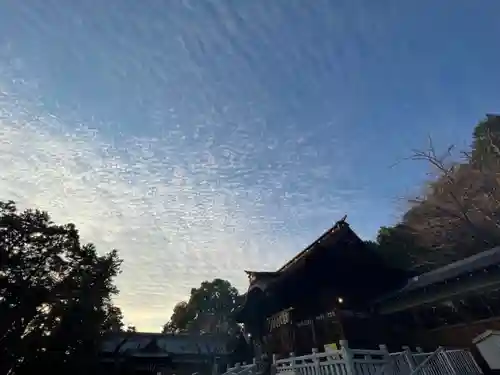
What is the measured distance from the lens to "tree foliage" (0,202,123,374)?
2072 cm

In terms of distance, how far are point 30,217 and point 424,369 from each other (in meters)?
25.7

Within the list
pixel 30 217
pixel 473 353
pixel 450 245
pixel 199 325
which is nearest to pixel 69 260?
pixel 30 217

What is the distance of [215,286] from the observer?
6181cm

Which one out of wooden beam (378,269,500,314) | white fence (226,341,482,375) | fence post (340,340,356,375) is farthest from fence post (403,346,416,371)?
wooden beam (378,269,500,314)

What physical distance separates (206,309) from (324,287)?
48.2 m

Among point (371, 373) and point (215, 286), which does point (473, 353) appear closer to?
point (371, 373)

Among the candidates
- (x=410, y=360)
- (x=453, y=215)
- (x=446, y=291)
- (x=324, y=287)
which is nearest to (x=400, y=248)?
(x=453, y=215)

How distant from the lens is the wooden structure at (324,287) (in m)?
14.0

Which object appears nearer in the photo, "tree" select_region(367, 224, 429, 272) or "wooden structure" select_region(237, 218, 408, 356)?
"wooden structure" select_region(237, 218, 408, 356)

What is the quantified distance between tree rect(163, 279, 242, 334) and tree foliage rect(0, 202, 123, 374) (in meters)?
32.8

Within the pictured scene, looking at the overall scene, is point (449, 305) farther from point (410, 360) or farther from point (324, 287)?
point (324, 287)

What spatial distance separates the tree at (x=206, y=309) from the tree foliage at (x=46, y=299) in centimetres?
3278

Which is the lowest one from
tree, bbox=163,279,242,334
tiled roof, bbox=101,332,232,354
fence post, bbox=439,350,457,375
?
fence post, bbox=439,350,457,375

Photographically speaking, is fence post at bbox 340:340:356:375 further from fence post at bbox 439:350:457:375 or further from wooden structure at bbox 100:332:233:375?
wooden structure at bbox 100:332:233:375
